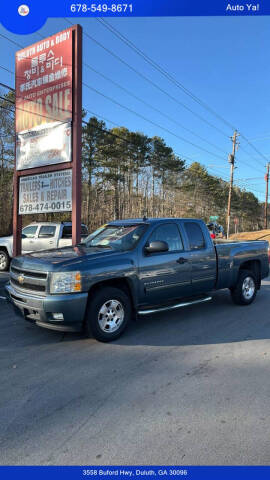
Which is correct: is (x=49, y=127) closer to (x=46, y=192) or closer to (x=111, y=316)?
(x=46, y=192)

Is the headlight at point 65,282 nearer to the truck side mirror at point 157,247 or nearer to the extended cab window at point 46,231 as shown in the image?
the truck side mirror at point 157,247

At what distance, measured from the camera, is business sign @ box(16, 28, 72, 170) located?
9844 millimetres

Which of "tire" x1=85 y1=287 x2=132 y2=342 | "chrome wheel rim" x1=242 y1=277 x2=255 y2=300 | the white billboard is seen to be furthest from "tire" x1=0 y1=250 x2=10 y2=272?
"chrome wheel rim" x1=242 y1=277 x2=255 y2=300

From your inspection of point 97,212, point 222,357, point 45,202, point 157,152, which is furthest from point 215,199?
point 222,357

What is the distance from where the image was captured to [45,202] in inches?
412

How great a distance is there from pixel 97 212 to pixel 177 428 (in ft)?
136

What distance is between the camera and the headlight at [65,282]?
437cm

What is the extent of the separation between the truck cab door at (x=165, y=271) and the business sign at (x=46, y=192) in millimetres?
4687

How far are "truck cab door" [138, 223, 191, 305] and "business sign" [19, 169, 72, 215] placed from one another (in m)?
4.69

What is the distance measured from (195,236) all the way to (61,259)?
8.67 feet

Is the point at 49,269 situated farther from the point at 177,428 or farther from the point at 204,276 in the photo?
the point at 204,276

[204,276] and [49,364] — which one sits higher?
[204,276]

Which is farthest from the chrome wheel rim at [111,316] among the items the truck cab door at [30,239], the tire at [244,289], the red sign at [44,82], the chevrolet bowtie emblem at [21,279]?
the truck cab door at [30,239]
